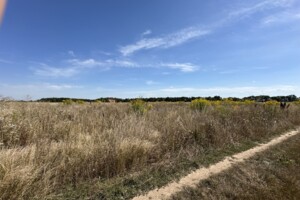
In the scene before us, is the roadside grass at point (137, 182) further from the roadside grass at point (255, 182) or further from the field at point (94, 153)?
the roadside grass at point (255, 182)

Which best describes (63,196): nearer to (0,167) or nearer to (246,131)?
(0,167)

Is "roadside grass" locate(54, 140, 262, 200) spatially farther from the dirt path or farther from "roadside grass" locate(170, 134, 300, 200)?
"roadside grass" locate(170, 134, 300, 200)

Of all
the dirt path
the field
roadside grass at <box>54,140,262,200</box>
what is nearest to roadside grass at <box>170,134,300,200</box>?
the dirt path

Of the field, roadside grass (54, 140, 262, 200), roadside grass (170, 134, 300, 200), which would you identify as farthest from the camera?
roadside grass (170, 134, 300, 200)

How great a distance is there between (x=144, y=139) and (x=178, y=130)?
1.74m

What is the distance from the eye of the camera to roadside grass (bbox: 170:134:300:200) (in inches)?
234

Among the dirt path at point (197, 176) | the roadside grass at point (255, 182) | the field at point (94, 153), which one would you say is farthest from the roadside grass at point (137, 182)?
the roadside grass at point (255, 182)

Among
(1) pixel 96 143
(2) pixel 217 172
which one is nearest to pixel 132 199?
(1) pixel 96 143

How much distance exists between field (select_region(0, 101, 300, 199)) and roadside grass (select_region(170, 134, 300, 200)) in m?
0.74

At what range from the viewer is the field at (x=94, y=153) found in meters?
5.21

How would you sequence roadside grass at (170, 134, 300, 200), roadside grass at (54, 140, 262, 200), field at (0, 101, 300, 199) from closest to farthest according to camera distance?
field at (0, 101, 300, 199) → roadside grass at (54, 140, 262, 200) → roadside grass at (170, 134, 300, 200)

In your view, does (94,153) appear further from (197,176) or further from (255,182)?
(255,182)

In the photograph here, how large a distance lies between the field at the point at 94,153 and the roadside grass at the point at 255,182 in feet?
2.43

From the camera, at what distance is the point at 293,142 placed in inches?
473
